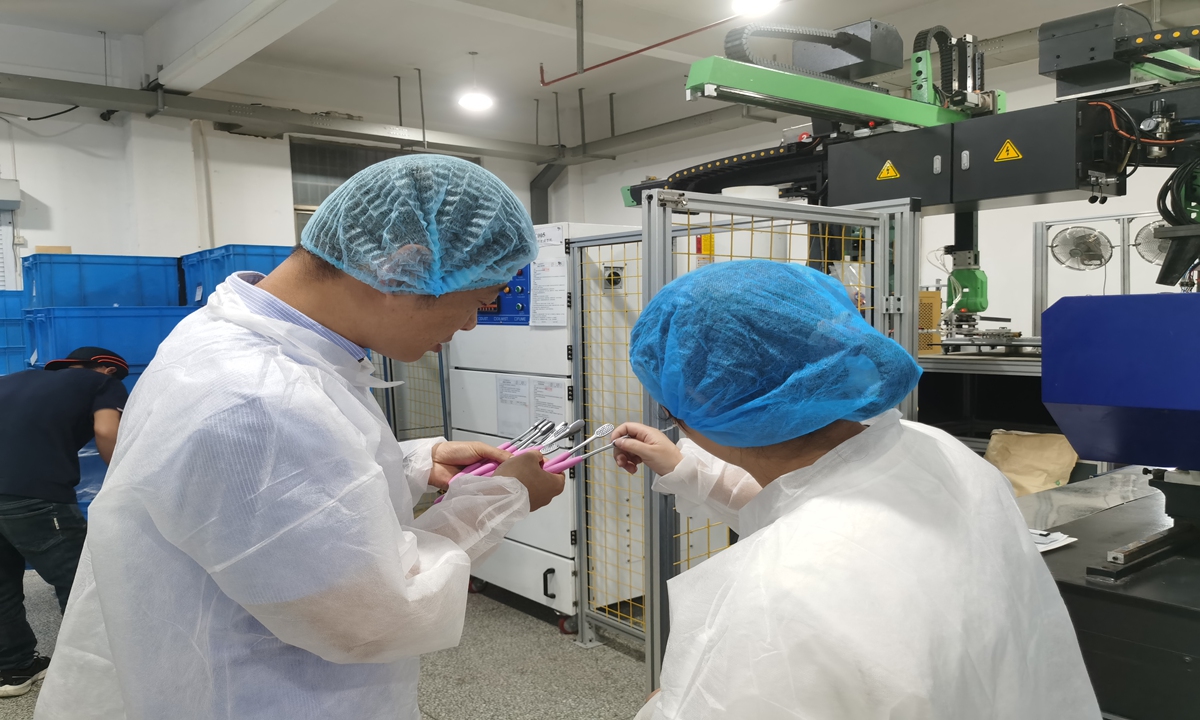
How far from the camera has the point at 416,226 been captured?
1015 mm

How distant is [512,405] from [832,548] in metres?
2.57

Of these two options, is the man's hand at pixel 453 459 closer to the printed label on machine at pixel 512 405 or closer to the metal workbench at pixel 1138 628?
the metal workbench at pixel 1138 628

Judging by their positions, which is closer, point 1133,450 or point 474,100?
point 1133,450

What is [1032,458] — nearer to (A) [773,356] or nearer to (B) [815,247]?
(B) [815,247]

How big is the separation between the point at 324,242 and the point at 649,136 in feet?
18.0

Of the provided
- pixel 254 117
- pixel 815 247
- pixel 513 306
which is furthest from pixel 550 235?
pixel 254 117

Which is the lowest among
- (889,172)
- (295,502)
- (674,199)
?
(295,502)

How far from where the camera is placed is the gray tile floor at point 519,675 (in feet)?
8.59

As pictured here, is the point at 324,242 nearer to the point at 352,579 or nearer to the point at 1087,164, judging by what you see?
the point at 352,579

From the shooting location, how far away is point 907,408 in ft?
7.05

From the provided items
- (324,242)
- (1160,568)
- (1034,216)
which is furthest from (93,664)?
(1034,216)

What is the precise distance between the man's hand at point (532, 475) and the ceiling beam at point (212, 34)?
3.25 meters

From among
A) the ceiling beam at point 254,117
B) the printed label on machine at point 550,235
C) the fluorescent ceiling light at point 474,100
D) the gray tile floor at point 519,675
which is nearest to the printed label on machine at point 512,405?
the printed label on machine at point 550,235

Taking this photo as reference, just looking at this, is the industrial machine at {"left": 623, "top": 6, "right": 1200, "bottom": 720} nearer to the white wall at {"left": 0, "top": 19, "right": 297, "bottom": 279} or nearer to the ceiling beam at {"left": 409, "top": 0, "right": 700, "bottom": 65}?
the ceiling beam at {"left": 409, "top": 0, "right": 700, "bottom": 65}
